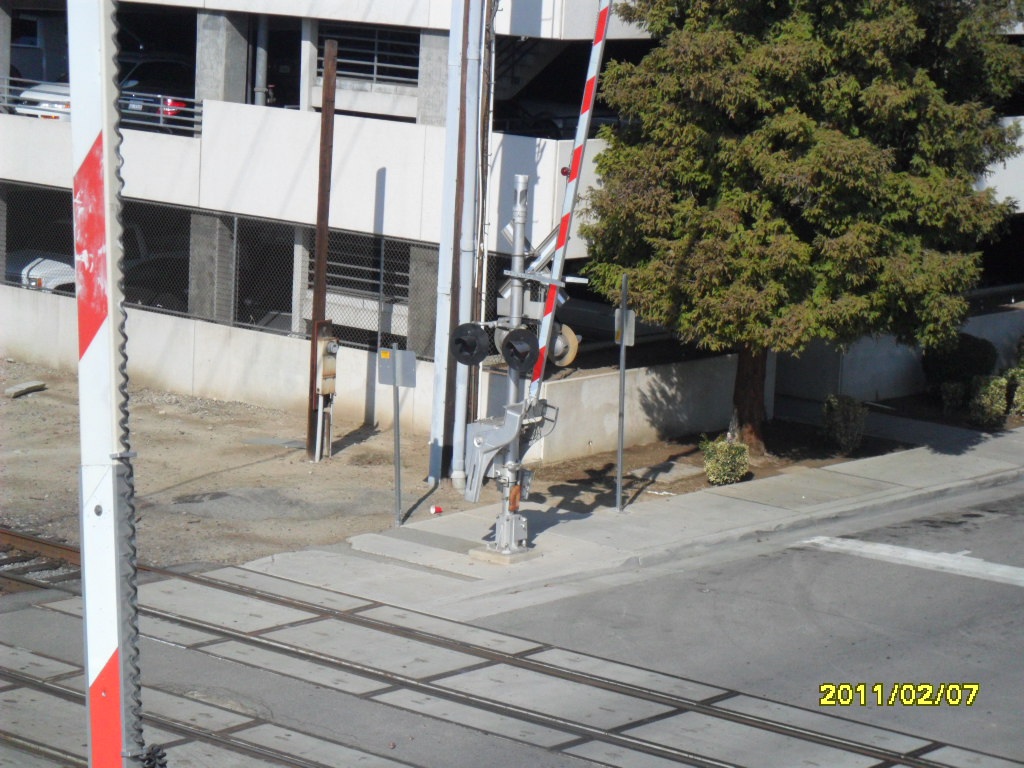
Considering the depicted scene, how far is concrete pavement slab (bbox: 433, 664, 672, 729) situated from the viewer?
28.2 ft

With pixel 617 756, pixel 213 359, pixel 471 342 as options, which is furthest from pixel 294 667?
pixel 213 359

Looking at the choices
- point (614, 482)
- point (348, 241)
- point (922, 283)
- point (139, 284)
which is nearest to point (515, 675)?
point (614, 482)

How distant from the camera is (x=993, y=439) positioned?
19.2 m

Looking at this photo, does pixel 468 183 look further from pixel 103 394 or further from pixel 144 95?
pixel 103 394

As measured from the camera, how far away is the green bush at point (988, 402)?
1992cm

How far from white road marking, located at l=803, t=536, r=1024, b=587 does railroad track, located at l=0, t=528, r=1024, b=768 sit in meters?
4.48

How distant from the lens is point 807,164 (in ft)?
46.9

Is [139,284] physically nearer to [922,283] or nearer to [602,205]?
[602,205]

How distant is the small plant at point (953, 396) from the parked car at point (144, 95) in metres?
12.7

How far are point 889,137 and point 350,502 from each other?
7558mm

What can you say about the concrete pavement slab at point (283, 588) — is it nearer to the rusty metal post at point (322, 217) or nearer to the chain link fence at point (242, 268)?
the rusty metal post at point (322, 217)

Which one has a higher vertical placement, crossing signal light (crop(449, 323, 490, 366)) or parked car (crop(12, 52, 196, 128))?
parked car (crop(12, 52, 196, 128))

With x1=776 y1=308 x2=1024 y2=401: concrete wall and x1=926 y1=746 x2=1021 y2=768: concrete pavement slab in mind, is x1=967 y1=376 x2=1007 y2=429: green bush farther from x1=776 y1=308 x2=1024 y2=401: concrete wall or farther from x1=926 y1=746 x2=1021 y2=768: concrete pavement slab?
x1=926 y1=746 x2=1021 y2=768: concrete pavement slab

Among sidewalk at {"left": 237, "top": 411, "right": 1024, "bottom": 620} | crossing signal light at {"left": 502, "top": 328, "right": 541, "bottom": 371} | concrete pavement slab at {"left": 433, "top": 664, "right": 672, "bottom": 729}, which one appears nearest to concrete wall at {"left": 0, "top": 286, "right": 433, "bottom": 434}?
sidewalk at {"left": 237, "top": 411, "right": 1024, "bottom": 620}
